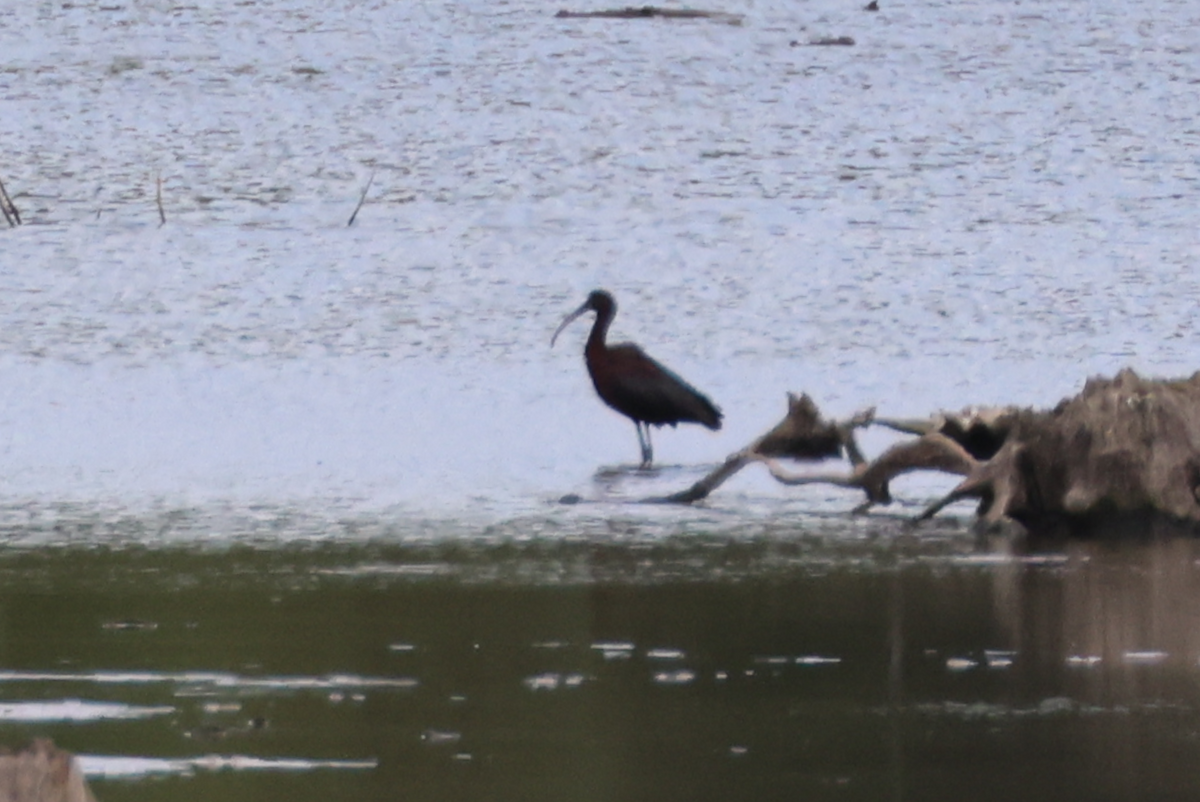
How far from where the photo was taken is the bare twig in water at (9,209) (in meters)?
20.5

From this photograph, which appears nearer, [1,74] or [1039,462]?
[1039,462]

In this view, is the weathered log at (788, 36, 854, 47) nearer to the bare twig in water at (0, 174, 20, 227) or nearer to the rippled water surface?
the rippled water surface

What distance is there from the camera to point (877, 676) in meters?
7.29

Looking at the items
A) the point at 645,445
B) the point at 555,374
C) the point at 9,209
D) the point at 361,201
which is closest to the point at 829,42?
the point at 361,201

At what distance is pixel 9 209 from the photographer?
822 inches

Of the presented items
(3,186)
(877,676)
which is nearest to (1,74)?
(3,186)

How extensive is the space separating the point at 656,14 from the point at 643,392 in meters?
16.8

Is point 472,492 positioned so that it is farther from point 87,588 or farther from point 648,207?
point 648,207

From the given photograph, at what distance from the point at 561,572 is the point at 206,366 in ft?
21.7

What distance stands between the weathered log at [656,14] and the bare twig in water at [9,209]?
10192mm

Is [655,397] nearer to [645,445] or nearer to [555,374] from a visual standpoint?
[645,445]

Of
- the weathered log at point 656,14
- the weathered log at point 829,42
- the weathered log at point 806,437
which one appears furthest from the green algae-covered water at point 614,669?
the weathered log at point 656,14

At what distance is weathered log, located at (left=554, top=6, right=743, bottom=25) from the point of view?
29734mm

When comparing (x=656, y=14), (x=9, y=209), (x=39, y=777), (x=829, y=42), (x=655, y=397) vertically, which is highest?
(x=656, y=14)
